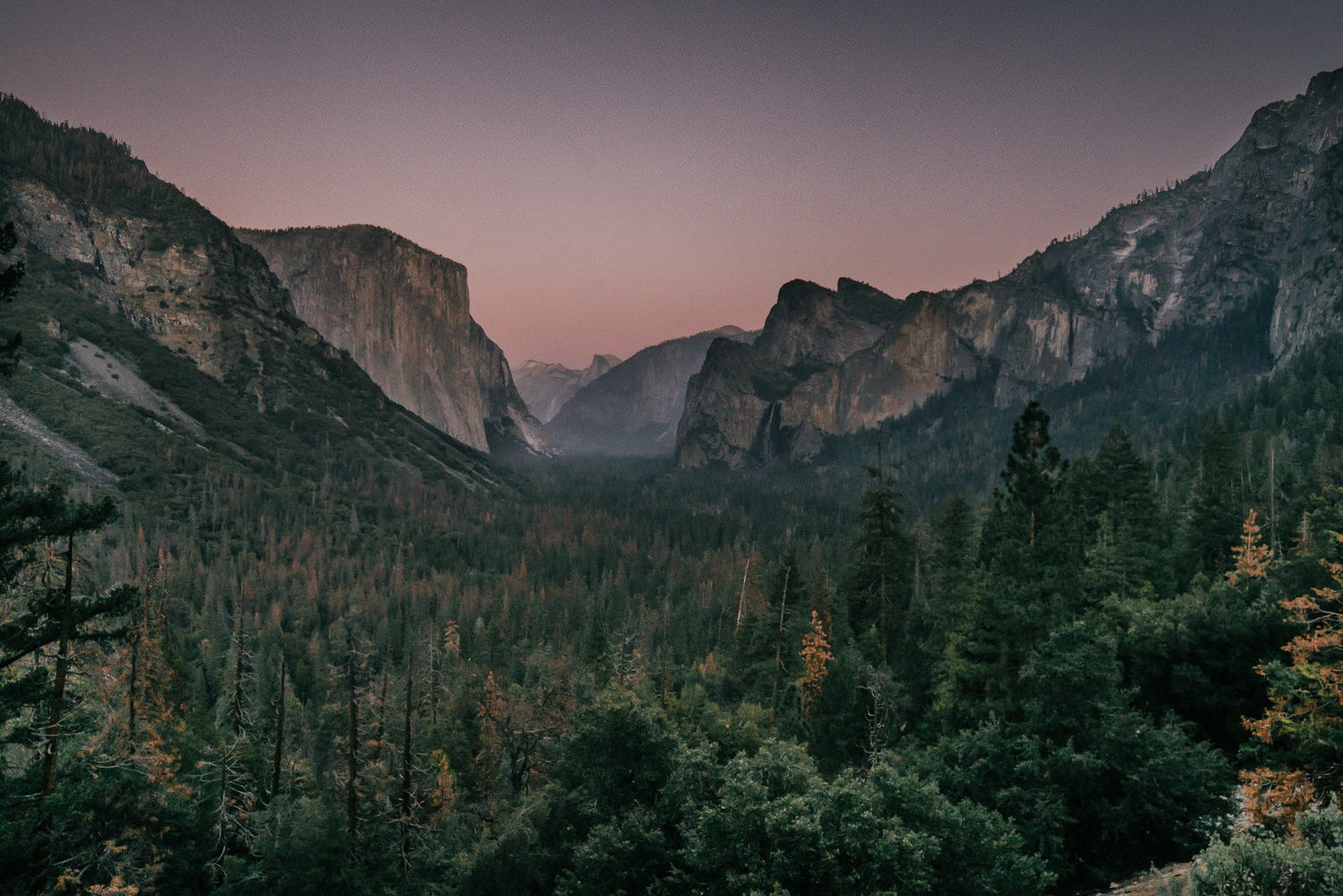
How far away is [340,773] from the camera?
2853cm

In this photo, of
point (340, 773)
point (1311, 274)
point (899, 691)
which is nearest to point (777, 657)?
point (899, 691)

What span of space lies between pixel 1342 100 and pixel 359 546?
281878 millimetres

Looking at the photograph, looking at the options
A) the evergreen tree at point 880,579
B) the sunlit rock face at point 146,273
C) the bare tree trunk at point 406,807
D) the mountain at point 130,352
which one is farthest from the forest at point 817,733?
the sunlit rock face at point 146,273

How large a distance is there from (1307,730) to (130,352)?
214483 mm

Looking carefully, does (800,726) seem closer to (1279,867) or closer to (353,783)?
(353,783)

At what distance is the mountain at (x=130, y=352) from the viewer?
13325 centimetres

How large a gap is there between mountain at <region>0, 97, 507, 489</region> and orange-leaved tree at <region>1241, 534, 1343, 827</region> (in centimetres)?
16060

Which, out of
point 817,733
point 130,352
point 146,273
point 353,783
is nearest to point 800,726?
point 817,733

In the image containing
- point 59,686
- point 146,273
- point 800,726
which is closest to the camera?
point 59,686

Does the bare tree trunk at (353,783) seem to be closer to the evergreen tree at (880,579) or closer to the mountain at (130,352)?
the evergreen tree at (880,579)

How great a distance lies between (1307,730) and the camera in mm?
12875

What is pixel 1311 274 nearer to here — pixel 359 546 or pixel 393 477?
pixel 359 546

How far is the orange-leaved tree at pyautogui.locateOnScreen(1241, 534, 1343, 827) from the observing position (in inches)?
498

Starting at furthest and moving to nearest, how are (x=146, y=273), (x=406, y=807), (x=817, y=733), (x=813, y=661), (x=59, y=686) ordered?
(x=146, y=273) → (x=813, y=661) → (x=817, y=733) → (x=406, y=807) → (x=59, y=686)
